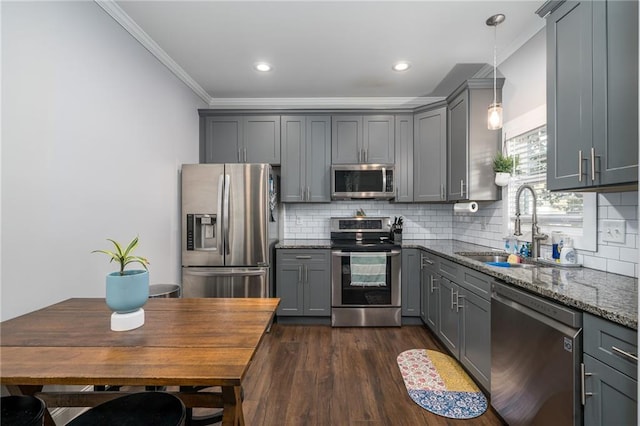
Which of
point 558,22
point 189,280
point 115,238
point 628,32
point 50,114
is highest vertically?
point 558,22

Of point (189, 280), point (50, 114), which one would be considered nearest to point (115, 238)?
point (50, 114)

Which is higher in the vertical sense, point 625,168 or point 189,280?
point 625,168

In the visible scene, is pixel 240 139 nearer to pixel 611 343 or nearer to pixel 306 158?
pixel 306 158

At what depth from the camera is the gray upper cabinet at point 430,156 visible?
11.3 feet

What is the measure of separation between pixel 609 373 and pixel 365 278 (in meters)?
2.31

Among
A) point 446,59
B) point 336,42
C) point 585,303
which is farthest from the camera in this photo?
point 446,59

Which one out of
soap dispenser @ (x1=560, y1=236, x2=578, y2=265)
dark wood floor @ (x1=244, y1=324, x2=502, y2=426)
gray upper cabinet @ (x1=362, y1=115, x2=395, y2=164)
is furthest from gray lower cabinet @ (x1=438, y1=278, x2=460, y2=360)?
gray upper cabinet @ (x1=362, y1=115, x2=395, y2=164)

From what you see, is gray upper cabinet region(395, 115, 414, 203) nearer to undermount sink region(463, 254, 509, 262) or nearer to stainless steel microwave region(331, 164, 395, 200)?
stainless steel microwave region(331, 164, 395, 200)

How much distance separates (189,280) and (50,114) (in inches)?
74.2

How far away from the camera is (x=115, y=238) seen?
2.17 metres

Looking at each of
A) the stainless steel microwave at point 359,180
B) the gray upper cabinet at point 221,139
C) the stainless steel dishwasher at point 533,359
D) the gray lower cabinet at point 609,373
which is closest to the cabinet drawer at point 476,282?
the stainless steel dishwasher at point 533,359

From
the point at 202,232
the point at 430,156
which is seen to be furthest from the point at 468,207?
the point at 202,232

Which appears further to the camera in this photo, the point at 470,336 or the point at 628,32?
the point at 470,336

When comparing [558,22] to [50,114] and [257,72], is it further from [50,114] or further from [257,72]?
[50,114]
